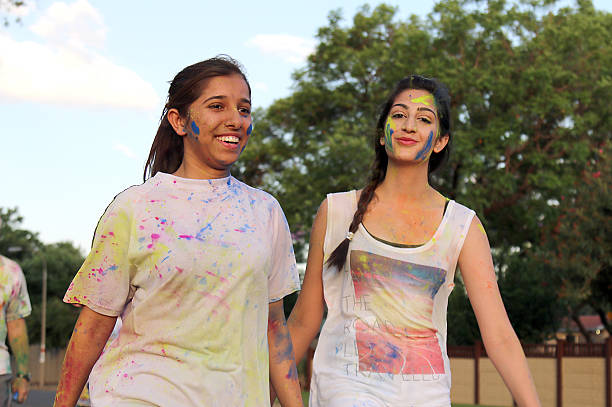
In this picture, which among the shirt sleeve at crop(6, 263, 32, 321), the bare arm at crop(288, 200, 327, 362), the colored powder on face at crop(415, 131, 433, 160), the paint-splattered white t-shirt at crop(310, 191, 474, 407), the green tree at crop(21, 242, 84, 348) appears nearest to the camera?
the paint-splattered white t-shirt at crop(310, 191, 474, 407)

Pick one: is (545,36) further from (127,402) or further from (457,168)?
(127,402)

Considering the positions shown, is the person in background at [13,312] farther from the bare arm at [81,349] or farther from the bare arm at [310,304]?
the bare arm at [81,349]

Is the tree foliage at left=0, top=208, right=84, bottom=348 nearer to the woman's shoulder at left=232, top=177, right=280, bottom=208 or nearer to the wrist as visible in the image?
the wrist

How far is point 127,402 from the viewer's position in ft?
11.2

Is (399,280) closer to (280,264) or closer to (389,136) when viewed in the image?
(389,136)

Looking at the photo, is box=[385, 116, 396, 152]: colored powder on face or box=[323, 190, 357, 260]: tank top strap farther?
box=[385, 116, 396, 152]: colored powder on face

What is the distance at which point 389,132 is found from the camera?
18.3ft

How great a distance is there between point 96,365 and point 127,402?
0.26 metres

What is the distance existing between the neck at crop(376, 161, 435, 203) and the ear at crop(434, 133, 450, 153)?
12 cm

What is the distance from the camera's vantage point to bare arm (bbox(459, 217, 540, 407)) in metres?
5.14

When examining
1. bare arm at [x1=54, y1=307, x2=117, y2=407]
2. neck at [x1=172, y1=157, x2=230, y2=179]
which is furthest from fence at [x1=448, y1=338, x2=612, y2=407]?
bare arm at [x1=54, y1=307, x2=117, y2=407]

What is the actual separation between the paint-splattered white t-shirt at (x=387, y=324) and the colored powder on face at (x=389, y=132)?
20.1 inches

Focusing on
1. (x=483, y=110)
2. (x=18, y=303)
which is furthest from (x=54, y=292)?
(x=18, y=303)

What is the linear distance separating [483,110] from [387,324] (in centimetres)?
2613
